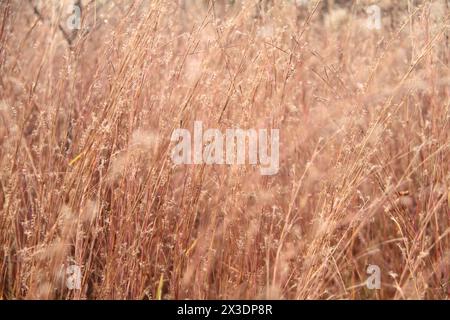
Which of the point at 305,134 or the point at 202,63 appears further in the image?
the point at 305,134

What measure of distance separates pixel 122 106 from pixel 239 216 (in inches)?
15.1

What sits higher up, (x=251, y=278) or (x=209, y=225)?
(x=209, y=225)

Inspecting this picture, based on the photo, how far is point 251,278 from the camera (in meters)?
1.44

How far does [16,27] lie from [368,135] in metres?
1.39

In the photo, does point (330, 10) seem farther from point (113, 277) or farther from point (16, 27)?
point (113, 277)

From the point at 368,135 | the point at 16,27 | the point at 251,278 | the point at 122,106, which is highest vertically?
the point at 16,27

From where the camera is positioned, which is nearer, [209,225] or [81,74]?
[209,225]

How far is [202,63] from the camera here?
160 centimetres
